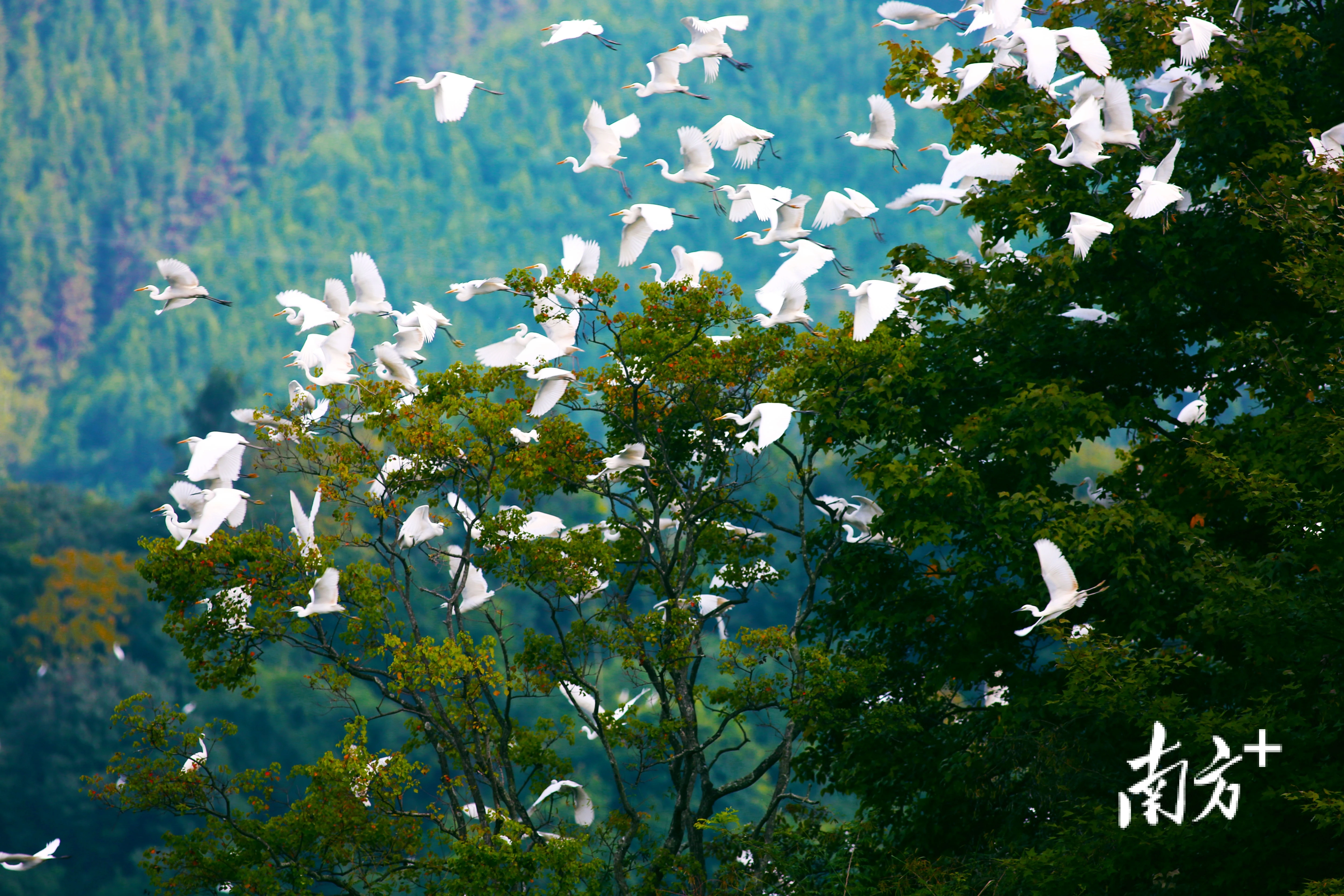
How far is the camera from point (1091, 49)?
8.58m

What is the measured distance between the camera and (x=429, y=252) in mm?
70125

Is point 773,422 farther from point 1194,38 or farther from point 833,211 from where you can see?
point 1194,38

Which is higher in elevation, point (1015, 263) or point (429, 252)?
point (1015, 263)

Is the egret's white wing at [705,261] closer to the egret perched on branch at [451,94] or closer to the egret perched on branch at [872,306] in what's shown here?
the egret perched on branch at [872,306]

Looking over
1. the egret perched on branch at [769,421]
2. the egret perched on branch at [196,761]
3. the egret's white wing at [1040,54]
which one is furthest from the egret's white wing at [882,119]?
the egret perched on branch at [196,761]

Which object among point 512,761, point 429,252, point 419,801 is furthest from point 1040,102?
point 429,252

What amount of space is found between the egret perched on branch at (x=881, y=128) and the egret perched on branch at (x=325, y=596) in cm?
524

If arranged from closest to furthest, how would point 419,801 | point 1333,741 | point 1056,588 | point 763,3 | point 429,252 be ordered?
1. point 1333,741
2. point 1056,588
3. point 419,801
4. point 429,252
5. point 763,3

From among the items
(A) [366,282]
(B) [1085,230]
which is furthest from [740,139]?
(A) [366,282]

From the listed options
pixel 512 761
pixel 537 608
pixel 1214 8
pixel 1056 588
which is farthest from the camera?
pixel 537 608

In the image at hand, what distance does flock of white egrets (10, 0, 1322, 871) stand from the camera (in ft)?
28.3

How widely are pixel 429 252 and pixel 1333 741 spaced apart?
6636cm

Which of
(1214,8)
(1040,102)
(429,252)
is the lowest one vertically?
(429,252)

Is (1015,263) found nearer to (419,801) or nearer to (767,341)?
(767,341)
